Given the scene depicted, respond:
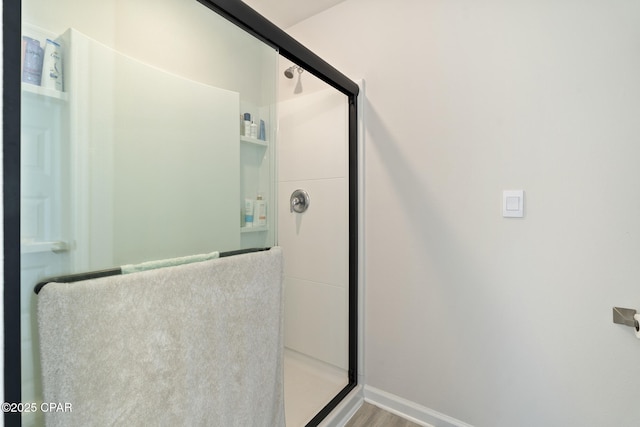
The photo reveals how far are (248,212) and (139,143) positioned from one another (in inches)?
14.7

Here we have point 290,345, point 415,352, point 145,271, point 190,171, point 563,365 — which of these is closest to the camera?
point 145,271

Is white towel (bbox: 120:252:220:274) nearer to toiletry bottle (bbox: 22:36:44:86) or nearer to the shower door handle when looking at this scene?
toiletry bottle (bbox: 22:36:44:86)

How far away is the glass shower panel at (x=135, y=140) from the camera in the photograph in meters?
0.54

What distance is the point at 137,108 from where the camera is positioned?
688 mm

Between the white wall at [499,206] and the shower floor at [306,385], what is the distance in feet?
0.74

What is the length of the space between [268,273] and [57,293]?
53 cm

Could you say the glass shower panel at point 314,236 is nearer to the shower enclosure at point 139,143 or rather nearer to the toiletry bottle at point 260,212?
the shower enclosure at point 139,143

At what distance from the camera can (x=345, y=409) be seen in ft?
4.36

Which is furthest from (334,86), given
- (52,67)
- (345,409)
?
(345,409)

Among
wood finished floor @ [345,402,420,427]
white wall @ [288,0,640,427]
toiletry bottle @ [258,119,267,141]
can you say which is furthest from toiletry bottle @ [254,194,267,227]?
wood finished floor @ [345,402,420,427]

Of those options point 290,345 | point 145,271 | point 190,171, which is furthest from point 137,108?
point 290,345

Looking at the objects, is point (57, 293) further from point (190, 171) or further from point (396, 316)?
point (396, 316)

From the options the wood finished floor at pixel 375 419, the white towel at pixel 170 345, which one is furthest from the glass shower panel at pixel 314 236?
the white towel at pixel 170 345

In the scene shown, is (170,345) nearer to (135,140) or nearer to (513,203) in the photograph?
(135,140)
